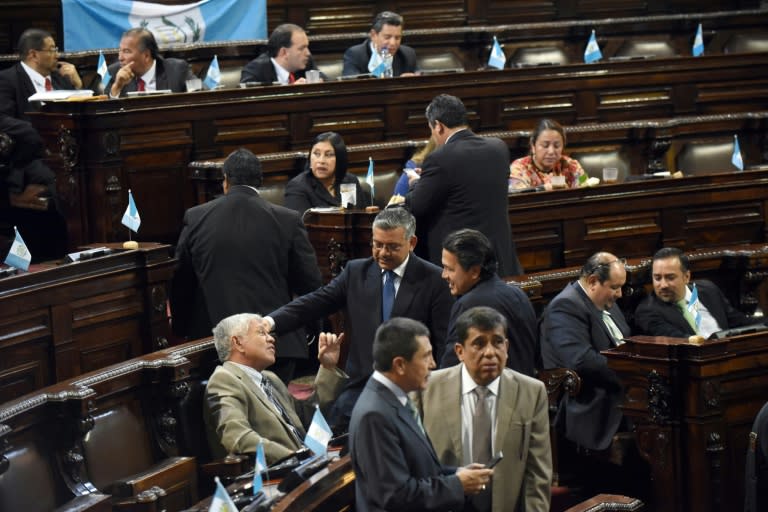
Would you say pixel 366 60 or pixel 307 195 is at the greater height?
pixel 366 60

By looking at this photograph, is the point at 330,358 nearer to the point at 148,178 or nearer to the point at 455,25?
the point at 148,178

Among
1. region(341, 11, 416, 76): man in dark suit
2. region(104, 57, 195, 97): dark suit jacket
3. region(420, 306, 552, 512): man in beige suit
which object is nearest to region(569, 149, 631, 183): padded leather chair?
region(341, 11, 416, 76): man in dark suit

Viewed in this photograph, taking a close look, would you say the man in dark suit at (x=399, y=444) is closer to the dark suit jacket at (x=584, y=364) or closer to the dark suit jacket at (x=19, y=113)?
the dark suit jacket at (x=584, y=364)

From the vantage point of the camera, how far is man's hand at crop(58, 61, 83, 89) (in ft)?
22.8

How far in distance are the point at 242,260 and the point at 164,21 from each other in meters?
3.42

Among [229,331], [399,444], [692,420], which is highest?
[229,331]

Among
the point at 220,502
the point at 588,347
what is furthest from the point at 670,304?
the point at 220,502

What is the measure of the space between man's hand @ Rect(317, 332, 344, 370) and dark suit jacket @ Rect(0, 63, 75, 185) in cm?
254

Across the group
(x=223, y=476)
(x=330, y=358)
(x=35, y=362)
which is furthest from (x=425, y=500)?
(x=35, y=362)

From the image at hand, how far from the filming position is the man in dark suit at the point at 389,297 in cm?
448

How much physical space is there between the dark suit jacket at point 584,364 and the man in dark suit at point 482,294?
0.89 metres

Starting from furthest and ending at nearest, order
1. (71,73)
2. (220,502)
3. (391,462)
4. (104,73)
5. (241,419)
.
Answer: (71,73)
(104,73)
(241,419)
(391,462)
(220,502)

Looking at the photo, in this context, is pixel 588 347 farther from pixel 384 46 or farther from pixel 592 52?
pixel 592 52

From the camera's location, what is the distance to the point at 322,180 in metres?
6.12
